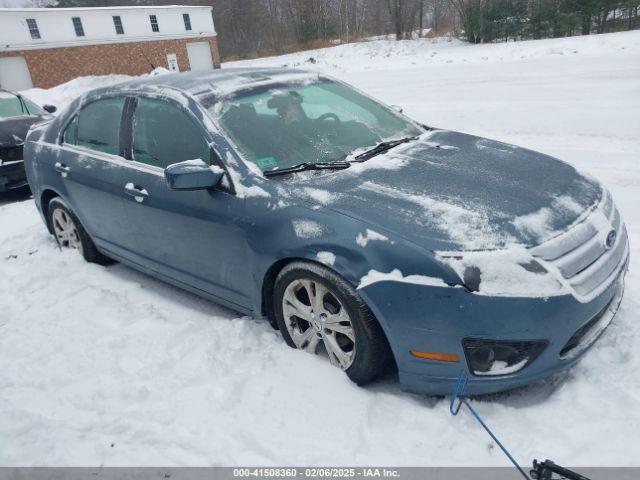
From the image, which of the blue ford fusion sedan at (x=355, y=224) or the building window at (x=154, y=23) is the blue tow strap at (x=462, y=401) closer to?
the blue ford fusion sedan at (x=355, y=224)

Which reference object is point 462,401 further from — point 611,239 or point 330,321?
point 611,239

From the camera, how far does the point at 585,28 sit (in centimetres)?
2219

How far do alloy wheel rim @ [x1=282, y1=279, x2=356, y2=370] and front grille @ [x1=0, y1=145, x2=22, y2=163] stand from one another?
6.09 metres

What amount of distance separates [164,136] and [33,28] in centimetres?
A: 3376

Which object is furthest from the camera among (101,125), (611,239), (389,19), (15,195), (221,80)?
(389,19)

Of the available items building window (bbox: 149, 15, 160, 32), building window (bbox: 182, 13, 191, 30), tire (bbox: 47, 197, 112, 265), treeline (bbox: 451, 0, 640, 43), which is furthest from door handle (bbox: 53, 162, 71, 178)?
building window (bbox: 182, 13, 191, 30)

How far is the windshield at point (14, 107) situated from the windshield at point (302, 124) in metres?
6.51

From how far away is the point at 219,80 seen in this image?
3.55 metres

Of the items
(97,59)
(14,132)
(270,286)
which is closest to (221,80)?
(270,286)

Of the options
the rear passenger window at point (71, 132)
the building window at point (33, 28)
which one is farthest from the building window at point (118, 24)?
the rear passenger window at point (71, 132)

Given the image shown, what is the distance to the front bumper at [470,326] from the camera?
7.27 ft

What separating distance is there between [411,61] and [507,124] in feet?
45.8


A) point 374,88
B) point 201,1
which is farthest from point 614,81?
point 201,1

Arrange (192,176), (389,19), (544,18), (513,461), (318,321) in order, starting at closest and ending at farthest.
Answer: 1. (513,461)
2. (318,321)
3. (192,176)
4. (544,18)
5. (389,19)
